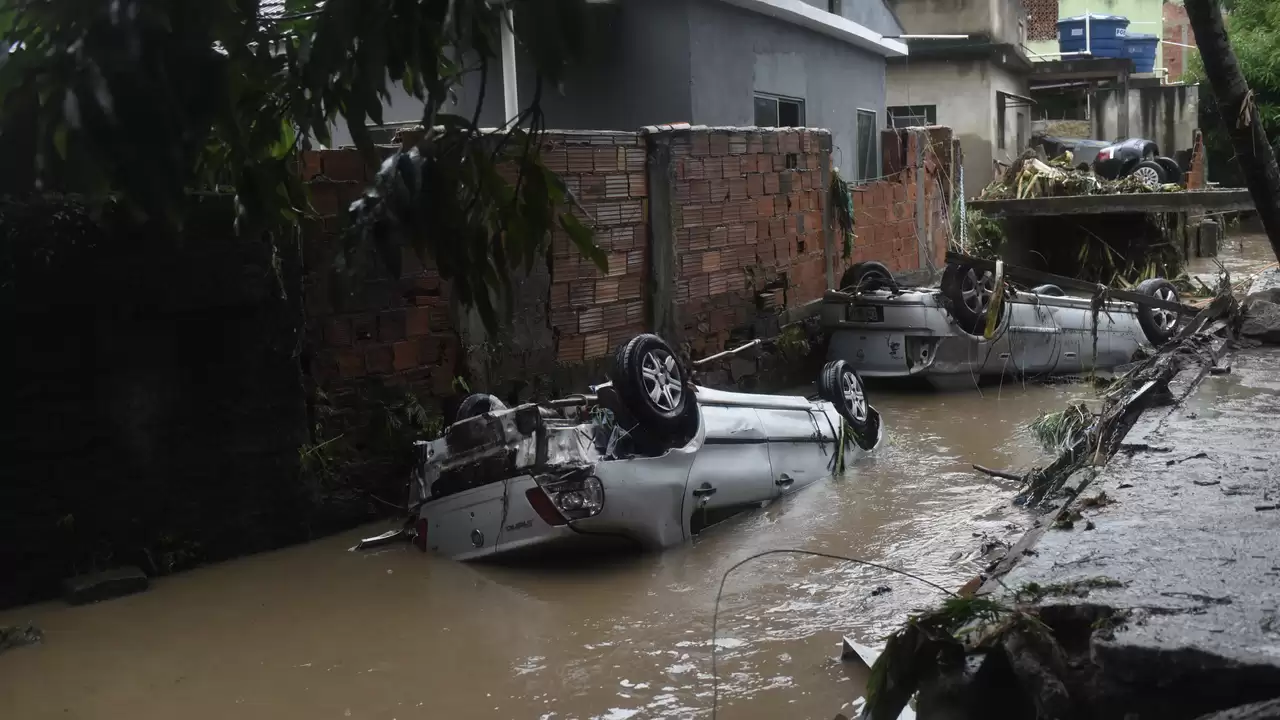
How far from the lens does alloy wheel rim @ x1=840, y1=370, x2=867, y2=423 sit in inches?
343

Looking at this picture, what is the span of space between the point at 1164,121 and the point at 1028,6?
8.63m

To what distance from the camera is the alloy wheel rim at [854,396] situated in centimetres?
872

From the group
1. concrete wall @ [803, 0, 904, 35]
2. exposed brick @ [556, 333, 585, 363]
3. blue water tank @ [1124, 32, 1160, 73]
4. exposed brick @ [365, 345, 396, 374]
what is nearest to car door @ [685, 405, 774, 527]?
exposed brick @ [556, 333, 585, 363]

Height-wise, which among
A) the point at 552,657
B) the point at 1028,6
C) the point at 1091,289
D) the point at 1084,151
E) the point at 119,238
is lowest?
the point at 552,657

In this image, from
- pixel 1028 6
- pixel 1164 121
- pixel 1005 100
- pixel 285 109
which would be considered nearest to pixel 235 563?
pixel 285 109

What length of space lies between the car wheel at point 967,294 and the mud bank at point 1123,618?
6.52m

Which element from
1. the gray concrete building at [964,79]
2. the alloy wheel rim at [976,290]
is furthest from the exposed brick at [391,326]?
the gray concrete building at [964,79]

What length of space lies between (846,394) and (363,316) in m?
3.73

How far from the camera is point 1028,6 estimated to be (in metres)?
36.5

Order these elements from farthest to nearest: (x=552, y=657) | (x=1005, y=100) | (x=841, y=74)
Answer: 1. (x=1005, y=100)
2. (x=841, y=74)
3. (x=552, y=657)

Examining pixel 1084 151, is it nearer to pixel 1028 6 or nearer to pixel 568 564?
pixel 1028 6

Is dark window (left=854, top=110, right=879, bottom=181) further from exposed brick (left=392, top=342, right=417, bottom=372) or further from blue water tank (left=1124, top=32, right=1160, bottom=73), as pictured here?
blue water tank (left=1124, top=32, right=1160, bottom=73)

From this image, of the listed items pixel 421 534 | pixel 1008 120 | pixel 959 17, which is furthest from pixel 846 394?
pixel 1008 120

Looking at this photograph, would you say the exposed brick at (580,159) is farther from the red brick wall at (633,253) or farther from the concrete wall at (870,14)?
the concrete wall at (870,14)
